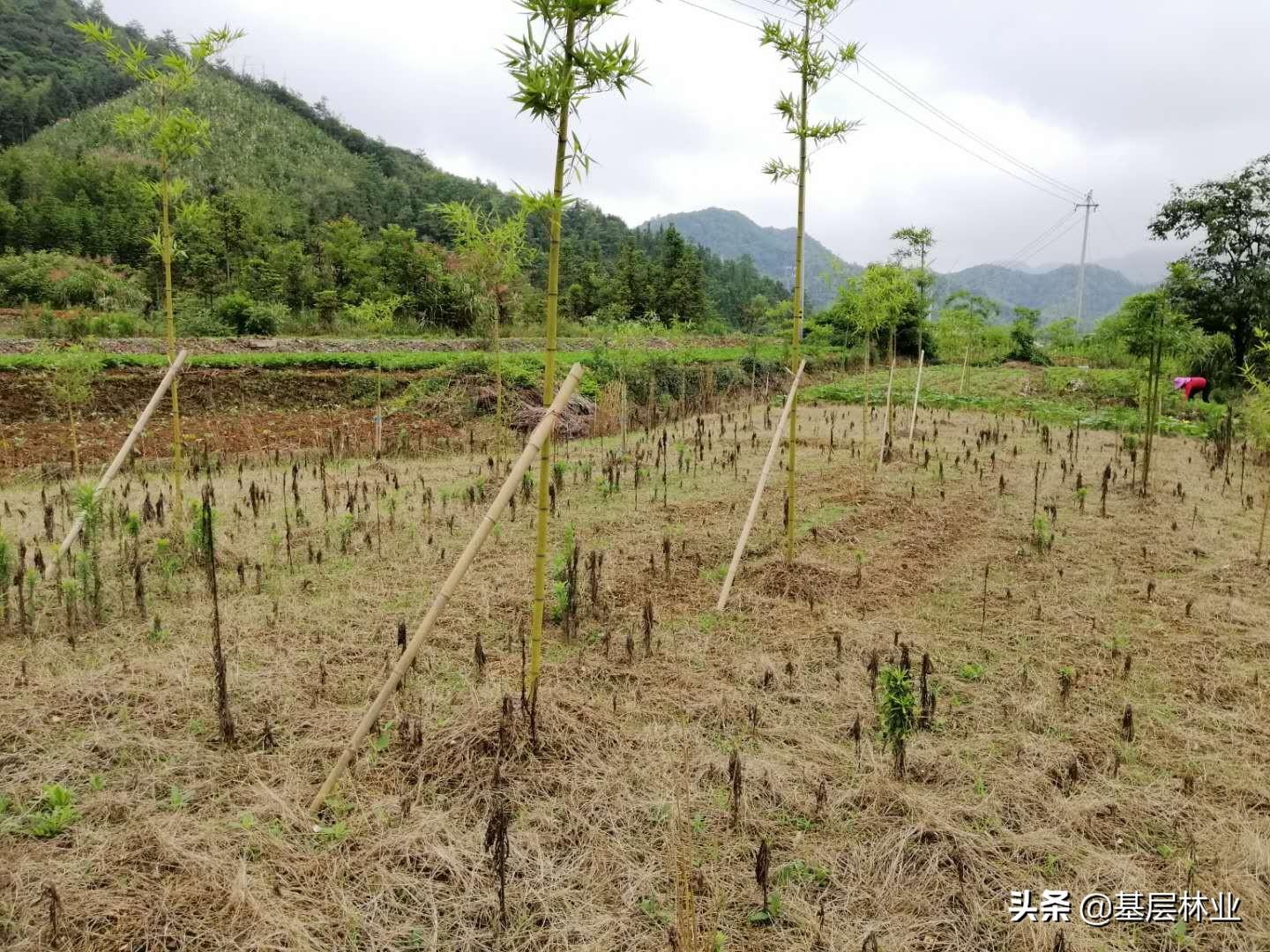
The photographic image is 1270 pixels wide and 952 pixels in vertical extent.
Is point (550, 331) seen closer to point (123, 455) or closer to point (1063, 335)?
point (123, 455)

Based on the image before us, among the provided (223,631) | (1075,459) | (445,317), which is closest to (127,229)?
(445,317)

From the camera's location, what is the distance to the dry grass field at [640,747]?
2.63 m

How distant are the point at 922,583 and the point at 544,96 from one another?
4953 millimetres

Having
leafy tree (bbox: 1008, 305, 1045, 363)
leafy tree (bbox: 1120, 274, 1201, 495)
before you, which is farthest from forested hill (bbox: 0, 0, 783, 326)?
leafy tree (bbox: 1008, 305, 1045, 363)

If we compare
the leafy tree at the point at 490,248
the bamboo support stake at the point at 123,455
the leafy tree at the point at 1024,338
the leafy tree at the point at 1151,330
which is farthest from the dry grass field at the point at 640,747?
the leafy tree at the point at 1024,338

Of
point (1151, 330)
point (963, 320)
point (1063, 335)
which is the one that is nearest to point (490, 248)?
point (1151, 330)

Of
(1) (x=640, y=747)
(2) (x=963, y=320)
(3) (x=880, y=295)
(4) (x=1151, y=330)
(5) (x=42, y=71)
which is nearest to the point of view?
(1) (x=640, y=747)

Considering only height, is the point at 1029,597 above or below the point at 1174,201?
below

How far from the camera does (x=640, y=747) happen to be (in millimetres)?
3625

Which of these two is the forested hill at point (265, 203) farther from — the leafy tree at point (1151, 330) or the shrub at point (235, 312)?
the leafy tree at point (1151, 330)

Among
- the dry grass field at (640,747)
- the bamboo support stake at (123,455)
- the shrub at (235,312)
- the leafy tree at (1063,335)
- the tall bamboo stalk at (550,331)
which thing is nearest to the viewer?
the dry grass field at (640,747)

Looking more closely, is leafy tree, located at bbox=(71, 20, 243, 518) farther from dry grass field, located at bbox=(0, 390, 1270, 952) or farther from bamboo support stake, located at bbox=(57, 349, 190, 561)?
dry grass field, located at bbox=(0, 390, 1270, 952)

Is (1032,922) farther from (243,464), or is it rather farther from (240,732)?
(243,464)

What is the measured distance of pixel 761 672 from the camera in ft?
14.6
